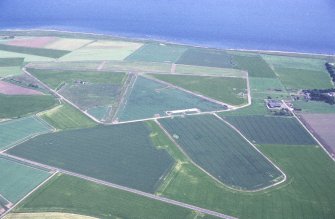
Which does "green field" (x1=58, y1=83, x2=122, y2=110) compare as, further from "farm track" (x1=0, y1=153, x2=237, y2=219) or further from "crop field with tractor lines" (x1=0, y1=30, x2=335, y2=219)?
"farm track" (x1=0, y1=153, x2=237, y2=219)

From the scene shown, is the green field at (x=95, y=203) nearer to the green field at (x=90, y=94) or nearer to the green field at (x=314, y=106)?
the green field at (x=90, y=94)

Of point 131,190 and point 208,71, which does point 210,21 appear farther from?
point 131,190

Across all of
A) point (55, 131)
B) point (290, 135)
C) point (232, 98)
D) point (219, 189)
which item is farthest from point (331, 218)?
point (55, 131)

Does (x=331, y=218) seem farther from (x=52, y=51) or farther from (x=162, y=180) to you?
(x=52, y=51)

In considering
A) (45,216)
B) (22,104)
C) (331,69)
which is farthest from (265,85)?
(45,216)

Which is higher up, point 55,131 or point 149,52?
point 149,52

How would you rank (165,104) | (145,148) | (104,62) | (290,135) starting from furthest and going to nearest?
(104,62) < (165,104) < (290,135) < (145,148)
